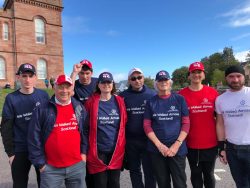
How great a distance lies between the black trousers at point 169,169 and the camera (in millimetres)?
3510

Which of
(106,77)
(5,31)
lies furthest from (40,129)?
(5,31)

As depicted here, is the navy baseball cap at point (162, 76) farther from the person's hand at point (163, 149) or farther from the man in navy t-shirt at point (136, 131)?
the person's hand at point (163, 149)

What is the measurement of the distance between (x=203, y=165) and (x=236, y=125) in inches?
32.4

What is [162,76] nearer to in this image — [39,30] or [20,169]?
[20,169]

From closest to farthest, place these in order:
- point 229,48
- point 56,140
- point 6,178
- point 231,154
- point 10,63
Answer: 1. point 56,140
2. point 231,154
3. point 6,178
4. point 10,63
5. point 229,48

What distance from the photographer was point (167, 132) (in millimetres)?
3488

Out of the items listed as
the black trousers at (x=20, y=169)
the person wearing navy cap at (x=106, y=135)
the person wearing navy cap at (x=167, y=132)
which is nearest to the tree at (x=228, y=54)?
the person wearing navy cap at (x=167, y=132)

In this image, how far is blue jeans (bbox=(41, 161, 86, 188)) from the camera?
316 cm

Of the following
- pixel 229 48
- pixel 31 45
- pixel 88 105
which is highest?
pixel 229 48

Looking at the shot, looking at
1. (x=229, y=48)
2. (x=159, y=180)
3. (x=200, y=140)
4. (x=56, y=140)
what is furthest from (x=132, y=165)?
(x=229, y=48)

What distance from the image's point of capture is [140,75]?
4.03 m

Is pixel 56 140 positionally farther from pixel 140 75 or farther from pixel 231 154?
pixel 231 154

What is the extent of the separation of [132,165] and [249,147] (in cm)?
168

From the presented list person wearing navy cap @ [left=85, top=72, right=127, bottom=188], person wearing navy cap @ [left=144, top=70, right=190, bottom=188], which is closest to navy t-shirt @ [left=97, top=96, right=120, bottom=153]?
person wearing navy cap @ [left=85, top=72, right=127, bottom=188]
